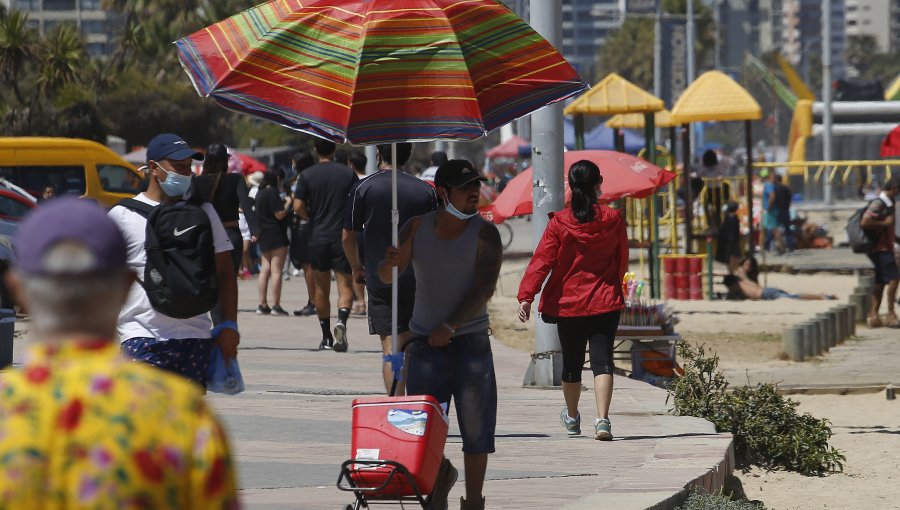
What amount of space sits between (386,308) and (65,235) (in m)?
5.90

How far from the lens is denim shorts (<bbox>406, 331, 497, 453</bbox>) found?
6387 millimetres

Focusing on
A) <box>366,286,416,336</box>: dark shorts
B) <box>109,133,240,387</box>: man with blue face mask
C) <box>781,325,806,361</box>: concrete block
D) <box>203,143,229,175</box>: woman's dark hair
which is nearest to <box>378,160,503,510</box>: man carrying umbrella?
<box>109,133,240,387</box>: man with blue face mask

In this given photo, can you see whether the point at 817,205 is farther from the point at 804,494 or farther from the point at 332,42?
the point at 332,42

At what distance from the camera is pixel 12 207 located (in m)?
17.8

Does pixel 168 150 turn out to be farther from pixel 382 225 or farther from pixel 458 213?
pixel 382 225

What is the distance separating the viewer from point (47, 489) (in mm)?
2553

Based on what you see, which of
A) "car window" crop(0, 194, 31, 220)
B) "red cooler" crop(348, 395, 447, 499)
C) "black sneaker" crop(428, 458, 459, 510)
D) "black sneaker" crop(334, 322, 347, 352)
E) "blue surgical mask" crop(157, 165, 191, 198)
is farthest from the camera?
"car window" crop(0, 194, 31, 220)

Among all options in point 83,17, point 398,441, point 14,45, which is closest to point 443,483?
point 398,441

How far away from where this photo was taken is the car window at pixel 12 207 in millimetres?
17641

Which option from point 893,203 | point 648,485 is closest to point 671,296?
point 893,203

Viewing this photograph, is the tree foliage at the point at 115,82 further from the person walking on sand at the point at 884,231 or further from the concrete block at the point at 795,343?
the concrete block at the point at 795,343

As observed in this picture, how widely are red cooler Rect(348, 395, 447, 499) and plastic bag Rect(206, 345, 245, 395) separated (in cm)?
51

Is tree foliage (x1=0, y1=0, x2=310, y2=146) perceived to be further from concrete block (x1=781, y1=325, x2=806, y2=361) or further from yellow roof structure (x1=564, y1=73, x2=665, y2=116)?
concrete block (x1=781, y1=325, x2=806, y2=361)

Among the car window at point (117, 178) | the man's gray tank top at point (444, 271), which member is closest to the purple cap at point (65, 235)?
the man's gray tank top at point (444, 271)
